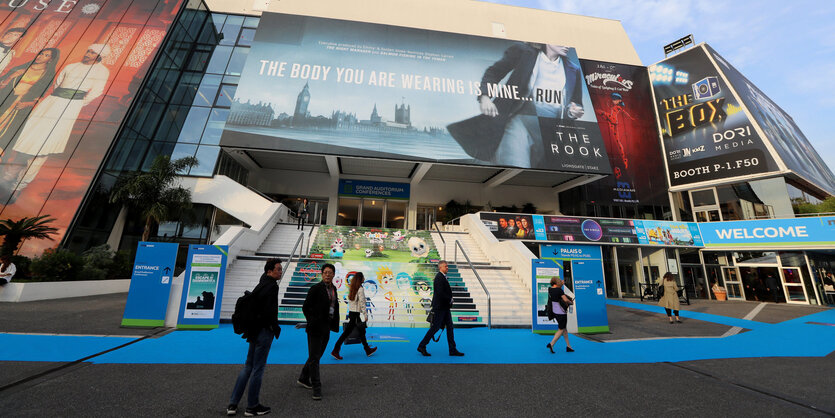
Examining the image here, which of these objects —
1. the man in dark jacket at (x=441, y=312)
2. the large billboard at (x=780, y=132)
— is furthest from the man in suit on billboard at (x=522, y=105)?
the man in dark jacket at (x=441, y=312)

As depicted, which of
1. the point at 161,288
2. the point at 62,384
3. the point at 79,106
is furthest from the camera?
the point at 79,106

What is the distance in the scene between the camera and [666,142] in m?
21.9

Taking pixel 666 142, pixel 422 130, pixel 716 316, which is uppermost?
pixel 666 142

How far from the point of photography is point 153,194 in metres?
13.2

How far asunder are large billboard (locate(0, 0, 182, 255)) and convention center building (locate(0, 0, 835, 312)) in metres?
0.09

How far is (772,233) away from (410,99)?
67.5ft

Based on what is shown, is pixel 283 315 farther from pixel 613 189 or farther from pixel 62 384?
pixel 613 189

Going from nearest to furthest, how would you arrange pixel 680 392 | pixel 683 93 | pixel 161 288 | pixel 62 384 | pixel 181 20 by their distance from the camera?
pixel 62 384 < pixel 680 392 < pixel 161 288 < pixel 181 20 < pixel 683 93

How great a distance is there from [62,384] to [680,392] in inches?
281

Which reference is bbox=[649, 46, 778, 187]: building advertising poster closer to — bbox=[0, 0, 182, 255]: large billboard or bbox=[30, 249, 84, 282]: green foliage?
bbox=[30, 249, 84, 282]: green foliage

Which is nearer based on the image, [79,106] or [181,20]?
[79,106]

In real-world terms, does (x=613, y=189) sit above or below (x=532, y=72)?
below

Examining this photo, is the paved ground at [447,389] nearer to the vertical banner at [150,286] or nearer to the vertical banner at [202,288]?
the vertical banner at [202,288]

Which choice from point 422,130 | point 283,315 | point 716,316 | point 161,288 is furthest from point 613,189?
point 161,288
